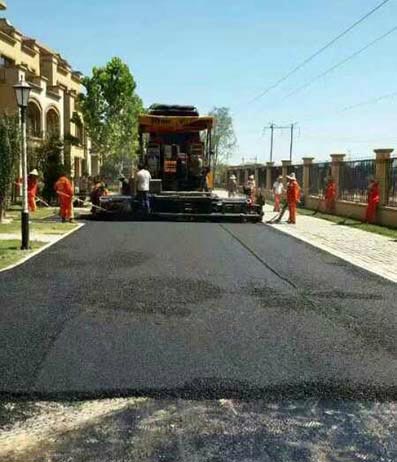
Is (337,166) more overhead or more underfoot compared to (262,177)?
more overhead

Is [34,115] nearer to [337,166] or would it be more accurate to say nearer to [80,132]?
[80,132]

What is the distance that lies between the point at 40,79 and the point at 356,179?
68.8ft

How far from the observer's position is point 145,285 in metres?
9.65

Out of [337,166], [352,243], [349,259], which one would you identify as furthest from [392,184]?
[349,259]

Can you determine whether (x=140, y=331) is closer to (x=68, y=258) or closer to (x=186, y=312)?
(x=186, y=312)

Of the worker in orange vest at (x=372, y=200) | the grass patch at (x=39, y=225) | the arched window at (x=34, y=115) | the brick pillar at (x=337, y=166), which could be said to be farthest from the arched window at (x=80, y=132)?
the worker in orange vest at (x=372, y=200)

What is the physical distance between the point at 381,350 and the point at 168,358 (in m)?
2.09

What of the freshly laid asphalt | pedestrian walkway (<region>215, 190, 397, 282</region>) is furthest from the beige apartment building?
the freshly laid asphalt

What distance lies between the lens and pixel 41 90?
128ft

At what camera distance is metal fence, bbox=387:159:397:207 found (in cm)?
2131

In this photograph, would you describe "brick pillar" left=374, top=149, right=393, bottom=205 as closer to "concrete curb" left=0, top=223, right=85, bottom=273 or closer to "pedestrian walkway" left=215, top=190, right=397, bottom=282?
"pedestrian walkway" left=215, top=190, right=397, bottom=282

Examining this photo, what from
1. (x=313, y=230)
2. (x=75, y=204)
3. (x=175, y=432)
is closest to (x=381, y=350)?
(x=175, y=432)

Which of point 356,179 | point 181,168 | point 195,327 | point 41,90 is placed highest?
point 41,90

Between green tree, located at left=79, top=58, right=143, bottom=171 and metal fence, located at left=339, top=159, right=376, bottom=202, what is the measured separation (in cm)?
2521
